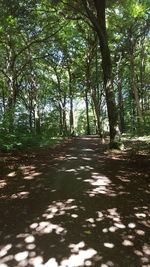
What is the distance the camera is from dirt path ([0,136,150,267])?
357cm

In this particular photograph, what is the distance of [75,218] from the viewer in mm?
4809

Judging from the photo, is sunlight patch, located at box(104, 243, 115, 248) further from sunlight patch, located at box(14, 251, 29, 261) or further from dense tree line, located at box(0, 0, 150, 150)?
dense tree line, located at box(0, 0, 150, 150)

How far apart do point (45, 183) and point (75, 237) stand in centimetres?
339

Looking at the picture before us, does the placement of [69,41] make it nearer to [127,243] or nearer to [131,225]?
[131,225]

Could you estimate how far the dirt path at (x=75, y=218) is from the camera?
357cm

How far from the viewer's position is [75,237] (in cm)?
410

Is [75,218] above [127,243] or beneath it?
above

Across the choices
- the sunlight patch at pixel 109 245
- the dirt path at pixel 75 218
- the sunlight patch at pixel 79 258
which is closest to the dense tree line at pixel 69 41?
the dirt path at pixel 75 218

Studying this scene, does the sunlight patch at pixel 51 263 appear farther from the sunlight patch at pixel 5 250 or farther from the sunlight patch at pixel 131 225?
the sunlight patch at pixel 131 225

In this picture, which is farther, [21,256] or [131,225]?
[131,225]

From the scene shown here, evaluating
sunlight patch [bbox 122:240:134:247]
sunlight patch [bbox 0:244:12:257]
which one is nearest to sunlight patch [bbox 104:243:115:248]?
sunlight patch [bbox 122:240:134:247]

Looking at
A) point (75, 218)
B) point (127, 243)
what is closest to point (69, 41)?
point (75, 218)

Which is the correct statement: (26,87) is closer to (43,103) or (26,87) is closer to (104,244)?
(43,103)

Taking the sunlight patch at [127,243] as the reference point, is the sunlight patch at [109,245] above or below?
above
